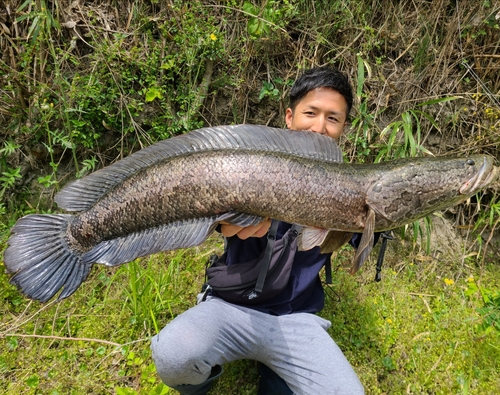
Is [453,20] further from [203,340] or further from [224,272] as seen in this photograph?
[203,340]

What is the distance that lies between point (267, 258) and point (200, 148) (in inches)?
29.4

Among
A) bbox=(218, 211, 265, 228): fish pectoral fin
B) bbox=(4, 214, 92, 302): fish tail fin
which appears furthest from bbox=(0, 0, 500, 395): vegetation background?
bbox=(218, 211, 265, 228): fish pectoral fin

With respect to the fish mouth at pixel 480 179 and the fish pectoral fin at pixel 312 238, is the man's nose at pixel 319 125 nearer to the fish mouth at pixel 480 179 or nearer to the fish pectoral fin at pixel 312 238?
the fish pectoral fin at pixel 312 238

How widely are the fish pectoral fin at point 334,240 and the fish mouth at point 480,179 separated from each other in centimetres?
64

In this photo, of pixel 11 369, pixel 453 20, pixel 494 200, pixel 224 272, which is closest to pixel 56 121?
pixel 11 369

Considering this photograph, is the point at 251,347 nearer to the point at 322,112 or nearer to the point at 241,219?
the point at 241,219

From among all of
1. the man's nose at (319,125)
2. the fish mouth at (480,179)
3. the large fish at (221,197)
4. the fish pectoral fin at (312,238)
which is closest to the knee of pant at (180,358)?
the large fish at (221,197)

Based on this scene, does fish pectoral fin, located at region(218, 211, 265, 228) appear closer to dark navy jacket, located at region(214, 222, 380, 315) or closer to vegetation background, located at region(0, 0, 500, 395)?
dark navy jacket, located at region(214, 222, 380, 315)

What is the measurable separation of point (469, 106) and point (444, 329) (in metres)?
2.47

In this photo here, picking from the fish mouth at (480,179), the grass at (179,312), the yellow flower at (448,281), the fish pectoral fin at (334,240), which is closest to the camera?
the fish mouth at (480,179)

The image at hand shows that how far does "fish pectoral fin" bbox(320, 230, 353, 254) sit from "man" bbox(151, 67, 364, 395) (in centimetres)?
32

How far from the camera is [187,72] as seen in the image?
368cm

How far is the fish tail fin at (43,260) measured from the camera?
1.93m

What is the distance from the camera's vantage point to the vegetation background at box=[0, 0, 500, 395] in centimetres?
277
